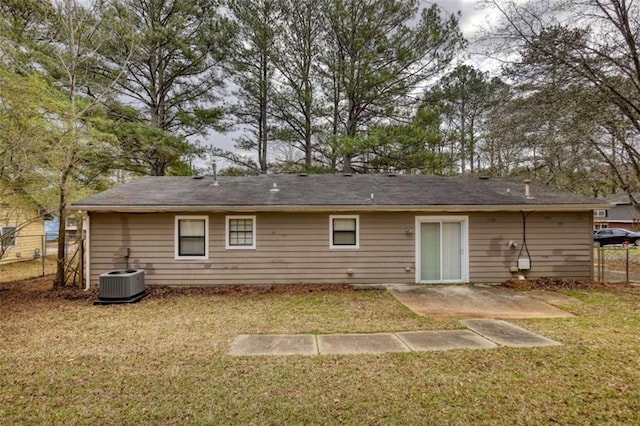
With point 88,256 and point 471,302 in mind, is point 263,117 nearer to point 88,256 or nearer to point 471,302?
point 88,256

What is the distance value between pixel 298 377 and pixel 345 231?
536 cm

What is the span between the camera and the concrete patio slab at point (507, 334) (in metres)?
4.60

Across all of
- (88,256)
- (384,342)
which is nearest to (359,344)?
(384,342)

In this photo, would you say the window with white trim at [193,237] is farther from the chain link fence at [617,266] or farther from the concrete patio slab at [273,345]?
the chain link fence at [617,266]

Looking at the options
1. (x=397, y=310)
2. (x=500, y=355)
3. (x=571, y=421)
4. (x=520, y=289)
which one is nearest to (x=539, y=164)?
(x=520, y=289)

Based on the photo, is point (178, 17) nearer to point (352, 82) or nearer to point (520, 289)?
point (352, 82)

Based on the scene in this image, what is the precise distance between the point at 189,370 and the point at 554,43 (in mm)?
10299

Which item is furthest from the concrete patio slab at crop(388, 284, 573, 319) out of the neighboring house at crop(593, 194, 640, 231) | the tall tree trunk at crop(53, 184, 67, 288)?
the neighboring house at crop(593, 194, 640, 231)

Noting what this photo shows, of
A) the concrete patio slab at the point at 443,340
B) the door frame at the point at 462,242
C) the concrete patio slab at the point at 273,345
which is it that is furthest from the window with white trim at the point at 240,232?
the concrete patio slab at the point at 443,340

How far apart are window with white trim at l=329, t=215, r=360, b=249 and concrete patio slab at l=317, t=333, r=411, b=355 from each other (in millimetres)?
3811

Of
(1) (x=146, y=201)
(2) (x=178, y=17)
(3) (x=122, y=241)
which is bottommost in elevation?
(3) (x=122, y=241)

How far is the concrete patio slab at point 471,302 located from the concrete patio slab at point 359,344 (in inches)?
63.8

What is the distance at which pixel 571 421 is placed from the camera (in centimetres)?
286

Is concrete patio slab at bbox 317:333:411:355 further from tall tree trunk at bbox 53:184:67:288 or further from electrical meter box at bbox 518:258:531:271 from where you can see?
tall tree trunk at bbox 53:184:67:288
